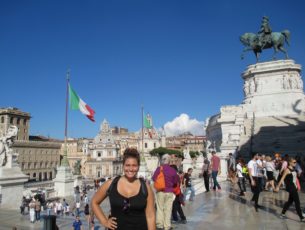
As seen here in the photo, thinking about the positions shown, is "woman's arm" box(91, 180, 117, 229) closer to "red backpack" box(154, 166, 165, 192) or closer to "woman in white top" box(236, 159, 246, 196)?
"red backpack" box(154, 166, 165, 192)

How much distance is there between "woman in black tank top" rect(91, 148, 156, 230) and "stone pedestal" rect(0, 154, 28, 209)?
8.18 metres

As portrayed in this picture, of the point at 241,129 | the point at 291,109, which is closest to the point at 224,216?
the point at 241,129

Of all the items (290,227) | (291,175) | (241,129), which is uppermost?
(241,129)

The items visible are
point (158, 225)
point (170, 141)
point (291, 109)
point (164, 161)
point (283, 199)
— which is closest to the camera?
point (158, 225)

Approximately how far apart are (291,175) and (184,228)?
2.77 metres

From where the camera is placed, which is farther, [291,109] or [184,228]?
[291,109]

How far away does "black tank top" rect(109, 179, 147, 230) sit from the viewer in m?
2.85

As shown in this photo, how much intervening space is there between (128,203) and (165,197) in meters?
3.57

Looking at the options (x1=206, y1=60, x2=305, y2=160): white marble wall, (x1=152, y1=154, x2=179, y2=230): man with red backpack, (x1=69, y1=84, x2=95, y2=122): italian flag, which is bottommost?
(x1=152, y1=154, x2=179, y2=230): man with red backpack

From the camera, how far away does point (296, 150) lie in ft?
72.6

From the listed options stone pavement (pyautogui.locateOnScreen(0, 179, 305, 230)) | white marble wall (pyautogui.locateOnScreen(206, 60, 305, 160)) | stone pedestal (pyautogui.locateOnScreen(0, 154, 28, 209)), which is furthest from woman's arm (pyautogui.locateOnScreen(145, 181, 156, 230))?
white marble wall (pyautogui.locateOnScreen(206, 60, 305, 160))

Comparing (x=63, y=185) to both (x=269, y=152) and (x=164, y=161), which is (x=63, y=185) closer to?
(x=164, y=161)

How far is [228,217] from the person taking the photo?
7.63 meters

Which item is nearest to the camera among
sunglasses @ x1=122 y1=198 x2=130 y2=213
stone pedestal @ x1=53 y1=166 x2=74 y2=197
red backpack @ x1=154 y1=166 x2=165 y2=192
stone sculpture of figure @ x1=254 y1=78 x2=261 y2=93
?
sunglasses @ x1=122 y1=198 x2=130 y2=213
